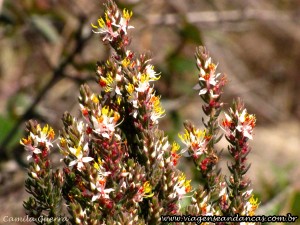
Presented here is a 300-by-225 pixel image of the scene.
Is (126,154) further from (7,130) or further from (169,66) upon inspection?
(169,66)

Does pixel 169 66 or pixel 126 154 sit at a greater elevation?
pixel 169 66

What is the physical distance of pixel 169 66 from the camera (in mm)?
4125

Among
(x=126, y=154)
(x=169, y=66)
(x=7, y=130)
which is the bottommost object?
(x=126, y=154)

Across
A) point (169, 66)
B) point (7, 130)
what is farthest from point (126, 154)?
point (169, 66)

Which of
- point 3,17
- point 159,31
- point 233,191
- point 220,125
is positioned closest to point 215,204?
point 233,191

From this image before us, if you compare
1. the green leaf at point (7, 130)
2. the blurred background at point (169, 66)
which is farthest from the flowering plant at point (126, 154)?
the green leaf at point (7, 130)

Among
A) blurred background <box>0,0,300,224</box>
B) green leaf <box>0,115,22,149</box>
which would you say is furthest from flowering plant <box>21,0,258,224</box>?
green leaf <box>0,115,22,149</box>

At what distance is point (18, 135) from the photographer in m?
3.65

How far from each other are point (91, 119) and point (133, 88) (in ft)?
0.44

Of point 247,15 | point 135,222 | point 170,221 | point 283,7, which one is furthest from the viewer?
point 283,7

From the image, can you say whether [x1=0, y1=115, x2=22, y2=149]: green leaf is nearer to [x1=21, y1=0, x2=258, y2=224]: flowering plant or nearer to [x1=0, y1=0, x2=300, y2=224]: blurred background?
[x1=0, y1=0, x2=300, y2=224]: blurred background

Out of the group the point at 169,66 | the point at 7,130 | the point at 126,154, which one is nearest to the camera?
the point at 126,154

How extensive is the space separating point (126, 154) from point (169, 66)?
2.43 meters

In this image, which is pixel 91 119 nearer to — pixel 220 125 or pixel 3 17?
pixel 220 125
